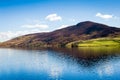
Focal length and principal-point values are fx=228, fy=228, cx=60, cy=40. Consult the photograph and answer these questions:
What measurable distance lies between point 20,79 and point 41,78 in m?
5.79

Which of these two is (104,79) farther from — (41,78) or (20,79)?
(20,79)

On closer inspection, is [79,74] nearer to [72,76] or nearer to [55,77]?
[72,76]

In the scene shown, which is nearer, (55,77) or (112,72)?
(55,77)

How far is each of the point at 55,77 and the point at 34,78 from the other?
5930 millimetres

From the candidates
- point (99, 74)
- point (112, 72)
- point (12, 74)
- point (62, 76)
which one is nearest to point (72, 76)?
point (62, 76)

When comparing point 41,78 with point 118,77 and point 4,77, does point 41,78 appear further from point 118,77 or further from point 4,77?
point 118,77

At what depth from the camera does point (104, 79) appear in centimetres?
5881


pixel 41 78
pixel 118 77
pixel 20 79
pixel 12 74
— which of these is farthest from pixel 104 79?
pixel 12 74

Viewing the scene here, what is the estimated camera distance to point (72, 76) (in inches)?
2547

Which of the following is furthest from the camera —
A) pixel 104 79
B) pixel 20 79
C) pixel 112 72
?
pixel 112 72

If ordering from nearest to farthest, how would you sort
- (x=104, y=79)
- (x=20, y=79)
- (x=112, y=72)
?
(x=104, y=79), (x=20, y=79), (x=112, y=72)

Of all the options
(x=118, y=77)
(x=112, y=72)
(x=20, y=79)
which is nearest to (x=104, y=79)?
(x=118, y=77)

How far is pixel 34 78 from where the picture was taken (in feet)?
209

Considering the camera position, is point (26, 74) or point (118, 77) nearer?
point (118, 77)
